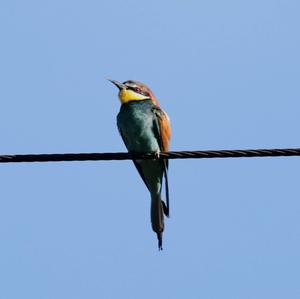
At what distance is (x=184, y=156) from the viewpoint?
430 centimetres

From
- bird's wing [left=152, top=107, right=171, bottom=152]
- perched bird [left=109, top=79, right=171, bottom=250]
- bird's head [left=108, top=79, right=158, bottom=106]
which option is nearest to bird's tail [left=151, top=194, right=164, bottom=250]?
perched bird [left=109, top=79, right=171, bottom=250]

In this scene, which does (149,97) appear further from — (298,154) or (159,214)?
(298,154)

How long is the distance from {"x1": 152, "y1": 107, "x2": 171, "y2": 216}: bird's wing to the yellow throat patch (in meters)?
0.26

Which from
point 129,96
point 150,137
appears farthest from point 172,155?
point 129,96

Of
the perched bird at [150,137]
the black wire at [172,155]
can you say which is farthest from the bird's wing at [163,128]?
the black wire at [172,155]

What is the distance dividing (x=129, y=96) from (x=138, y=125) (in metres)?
0.41

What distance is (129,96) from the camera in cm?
632

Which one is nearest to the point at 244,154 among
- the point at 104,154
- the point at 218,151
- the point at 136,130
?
the point at 218,151

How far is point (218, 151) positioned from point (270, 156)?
0.27 m

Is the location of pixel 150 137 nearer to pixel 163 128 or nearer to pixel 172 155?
pixel 163 128

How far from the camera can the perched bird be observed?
593cm

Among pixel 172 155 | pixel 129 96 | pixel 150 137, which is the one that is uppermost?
pixel 129 96

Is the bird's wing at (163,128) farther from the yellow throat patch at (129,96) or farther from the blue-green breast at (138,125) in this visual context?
the yellow throat patch at (129,96)

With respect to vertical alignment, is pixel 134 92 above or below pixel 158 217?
above
